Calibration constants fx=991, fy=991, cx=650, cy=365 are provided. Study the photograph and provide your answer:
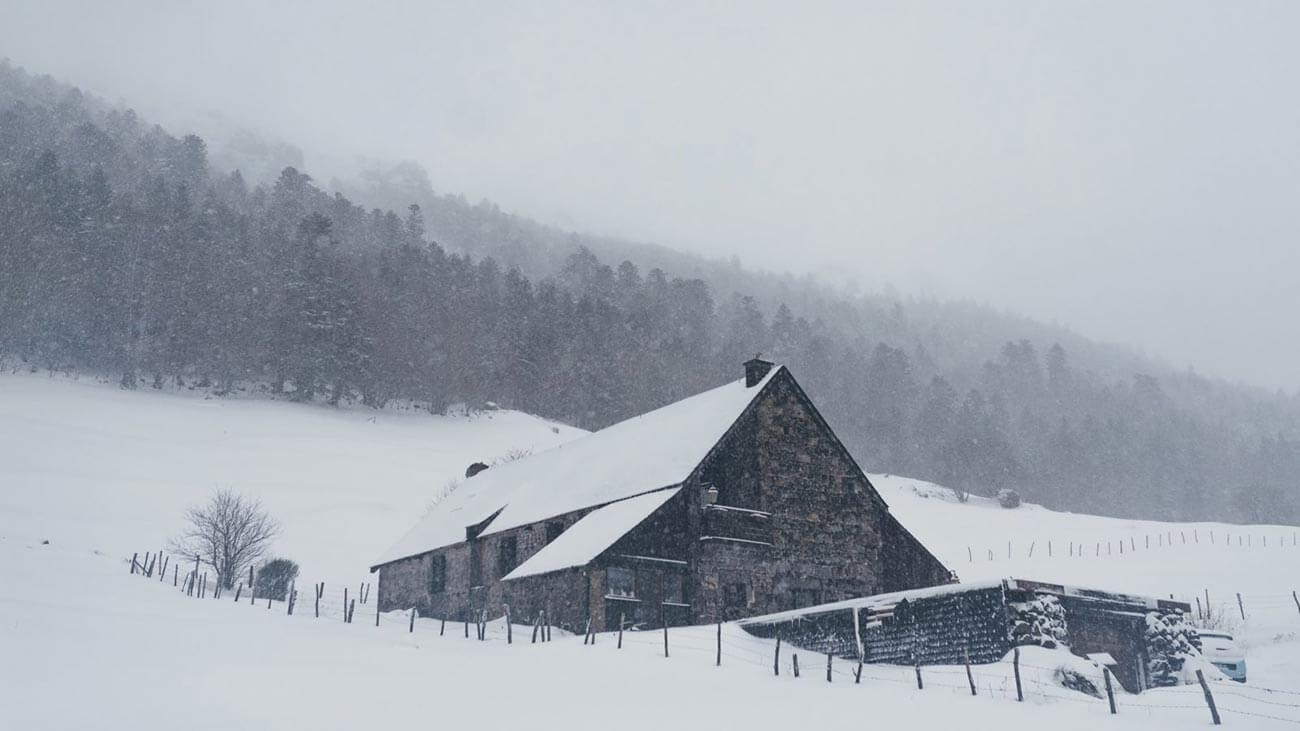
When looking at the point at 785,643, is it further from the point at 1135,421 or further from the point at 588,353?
the point at 1135,421

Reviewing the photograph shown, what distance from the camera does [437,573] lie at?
42906 mm

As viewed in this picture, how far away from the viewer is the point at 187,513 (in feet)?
180

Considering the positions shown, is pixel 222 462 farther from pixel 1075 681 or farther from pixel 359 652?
pixel 1075 681

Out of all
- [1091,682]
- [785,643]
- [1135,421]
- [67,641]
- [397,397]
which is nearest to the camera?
[67,641]

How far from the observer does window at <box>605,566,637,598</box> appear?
30109 mm

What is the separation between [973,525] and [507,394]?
42.1 m

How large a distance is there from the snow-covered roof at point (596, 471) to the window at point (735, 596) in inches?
151

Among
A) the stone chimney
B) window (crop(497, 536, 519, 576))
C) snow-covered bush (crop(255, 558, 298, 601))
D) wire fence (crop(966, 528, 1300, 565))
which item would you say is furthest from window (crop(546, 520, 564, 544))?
wire fence (crop(966, 528, 1300, 565))

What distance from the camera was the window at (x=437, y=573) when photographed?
42.4 meters

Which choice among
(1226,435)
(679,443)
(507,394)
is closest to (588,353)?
(507,394)

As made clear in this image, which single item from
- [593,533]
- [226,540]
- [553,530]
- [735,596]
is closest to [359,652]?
[593,533]

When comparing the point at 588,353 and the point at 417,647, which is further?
the point at 588,353

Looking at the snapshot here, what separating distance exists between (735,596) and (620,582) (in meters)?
4.06

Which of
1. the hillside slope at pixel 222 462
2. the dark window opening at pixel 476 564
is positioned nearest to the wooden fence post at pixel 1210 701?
the dark window opening at pixel 476 564
